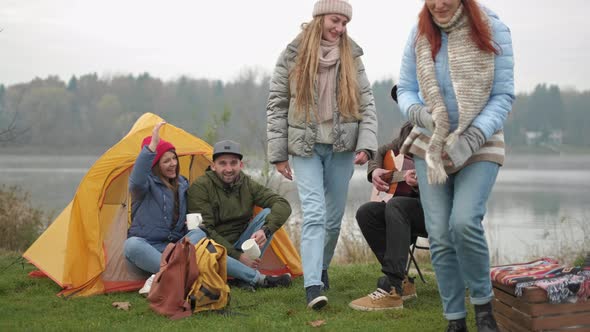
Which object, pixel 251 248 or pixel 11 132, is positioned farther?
pixel 11 132

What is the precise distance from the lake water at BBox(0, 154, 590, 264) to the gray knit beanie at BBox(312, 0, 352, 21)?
3.87 meters

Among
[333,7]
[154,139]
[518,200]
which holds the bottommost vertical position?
[518,200]

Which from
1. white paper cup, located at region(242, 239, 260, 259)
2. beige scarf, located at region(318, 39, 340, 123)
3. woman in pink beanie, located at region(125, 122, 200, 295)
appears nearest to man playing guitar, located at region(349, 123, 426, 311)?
beige scarf, located at region(318, 39, 340, 123)

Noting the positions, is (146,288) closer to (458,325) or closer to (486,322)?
(458,325)

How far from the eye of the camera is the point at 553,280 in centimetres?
337

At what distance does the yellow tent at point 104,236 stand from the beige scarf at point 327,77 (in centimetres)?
157

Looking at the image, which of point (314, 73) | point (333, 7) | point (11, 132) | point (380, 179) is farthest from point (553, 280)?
point (11, 132)

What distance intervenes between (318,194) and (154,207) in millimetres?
1458

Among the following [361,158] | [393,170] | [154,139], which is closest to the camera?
A: [361,158]

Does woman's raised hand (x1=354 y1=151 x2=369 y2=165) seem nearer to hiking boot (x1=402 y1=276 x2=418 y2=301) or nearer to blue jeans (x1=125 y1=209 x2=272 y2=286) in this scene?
hiking boot (x1=402 y1=276 x2=418 y2=301)

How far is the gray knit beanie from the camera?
14.3 feet

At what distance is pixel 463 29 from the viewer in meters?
3.36

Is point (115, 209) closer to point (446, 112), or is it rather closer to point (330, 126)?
point (330, 126)

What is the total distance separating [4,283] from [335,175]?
266 centimetres
